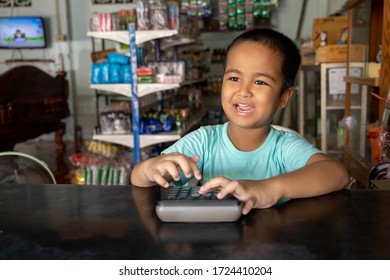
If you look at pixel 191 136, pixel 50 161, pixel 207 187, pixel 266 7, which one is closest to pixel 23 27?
pixel 50 161

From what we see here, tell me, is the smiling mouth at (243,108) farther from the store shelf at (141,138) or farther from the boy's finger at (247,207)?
the store shelf at (141,138)

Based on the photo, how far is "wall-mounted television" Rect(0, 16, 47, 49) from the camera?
22.0ft

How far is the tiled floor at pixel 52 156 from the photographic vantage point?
4537 mm

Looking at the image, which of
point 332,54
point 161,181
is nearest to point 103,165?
point 332,54

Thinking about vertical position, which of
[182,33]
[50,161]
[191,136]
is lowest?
[50,161]

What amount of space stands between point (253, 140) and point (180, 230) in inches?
27.1

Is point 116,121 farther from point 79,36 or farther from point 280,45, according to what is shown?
point 79,36

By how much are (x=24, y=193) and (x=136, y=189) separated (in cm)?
20

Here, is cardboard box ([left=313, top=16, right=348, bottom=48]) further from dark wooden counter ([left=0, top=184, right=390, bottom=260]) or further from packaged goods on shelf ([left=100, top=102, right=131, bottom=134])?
dark wooden counter ([left=0, top=184, right=390, bottom=260])

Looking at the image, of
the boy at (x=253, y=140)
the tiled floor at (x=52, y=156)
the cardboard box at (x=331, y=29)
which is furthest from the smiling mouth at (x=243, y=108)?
the cardboard box at (x=331, y=29)

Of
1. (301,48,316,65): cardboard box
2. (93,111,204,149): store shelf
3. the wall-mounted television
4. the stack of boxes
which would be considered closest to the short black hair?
the stack of boxes

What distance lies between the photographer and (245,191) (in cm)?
67

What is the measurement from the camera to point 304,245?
0.52 metres
